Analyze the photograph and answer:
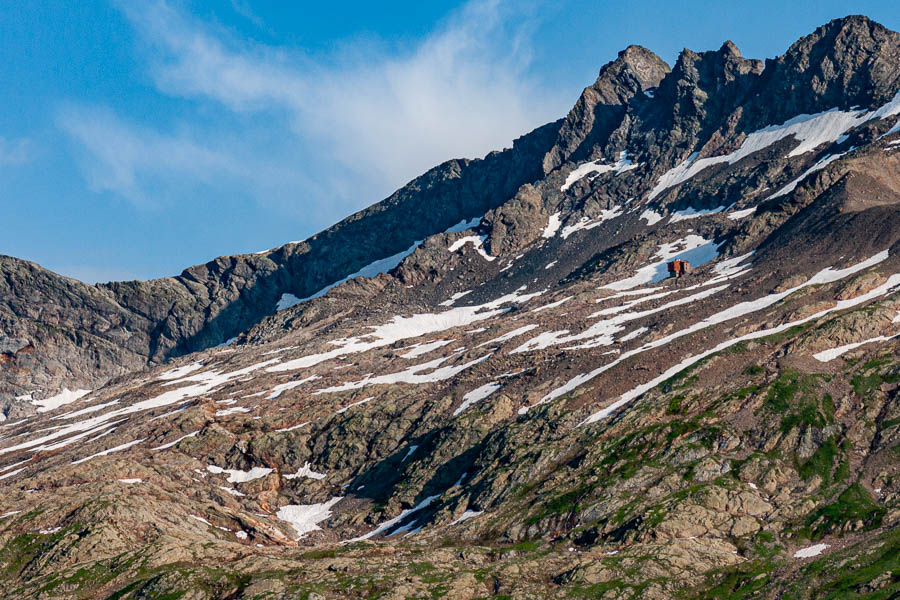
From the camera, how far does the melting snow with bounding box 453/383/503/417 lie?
5256 inches

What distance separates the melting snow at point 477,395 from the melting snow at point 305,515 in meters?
26.8

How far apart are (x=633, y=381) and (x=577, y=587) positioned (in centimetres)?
4817

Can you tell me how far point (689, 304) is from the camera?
148750 mm

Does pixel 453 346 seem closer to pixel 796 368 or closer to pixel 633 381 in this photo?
pixel 633 381

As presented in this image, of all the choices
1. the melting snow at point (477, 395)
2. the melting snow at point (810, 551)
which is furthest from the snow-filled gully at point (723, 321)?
the melting snow at point (810, 551)

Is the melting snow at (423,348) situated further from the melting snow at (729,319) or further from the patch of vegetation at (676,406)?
the patch of vegetation at (676,406)

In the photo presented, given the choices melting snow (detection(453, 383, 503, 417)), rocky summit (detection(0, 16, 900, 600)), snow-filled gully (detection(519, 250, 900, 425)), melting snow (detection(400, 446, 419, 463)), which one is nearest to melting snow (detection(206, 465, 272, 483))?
rocky summit (detection(0, 16, 900, 600))

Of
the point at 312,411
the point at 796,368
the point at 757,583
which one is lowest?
the point at 757,583

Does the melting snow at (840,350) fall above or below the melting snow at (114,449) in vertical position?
below

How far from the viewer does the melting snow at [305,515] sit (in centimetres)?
11806

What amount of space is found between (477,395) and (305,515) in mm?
37449

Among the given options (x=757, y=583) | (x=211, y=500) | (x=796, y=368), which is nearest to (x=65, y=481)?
(x=211, y=500)

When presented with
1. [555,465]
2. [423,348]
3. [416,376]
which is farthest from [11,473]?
[555,465]

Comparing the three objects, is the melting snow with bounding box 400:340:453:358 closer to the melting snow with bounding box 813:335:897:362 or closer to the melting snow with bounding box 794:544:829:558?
the melting snow with bounding box 813:335:897:362
